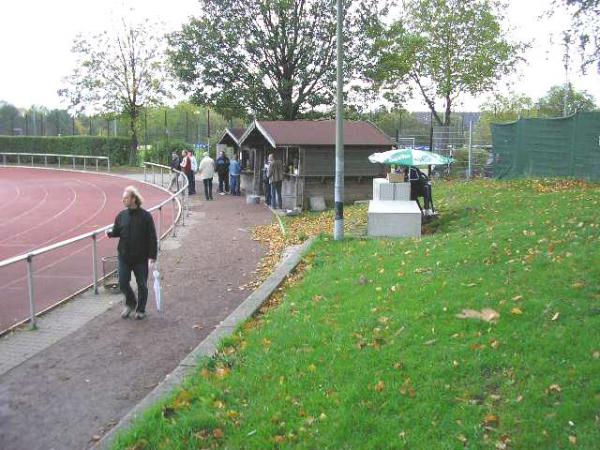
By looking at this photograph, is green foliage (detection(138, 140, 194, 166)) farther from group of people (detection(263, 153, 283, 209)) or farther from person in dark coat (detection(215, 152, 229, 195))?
group of people (detection(263, 153, 283, 209))

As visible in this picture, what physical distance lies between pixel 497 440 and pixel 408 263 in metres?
5.12

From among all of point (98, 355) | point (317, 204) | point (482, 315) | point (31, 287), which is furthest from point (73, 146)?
point (482, 315)

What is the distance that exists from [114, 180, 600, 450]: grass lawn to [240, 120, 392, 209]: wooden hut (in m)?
12.5

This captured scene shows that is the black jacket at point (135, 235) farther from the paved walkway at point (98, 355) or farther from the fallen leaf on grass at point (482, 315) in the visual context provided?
the fallen leaf on grass at point (482, 315)

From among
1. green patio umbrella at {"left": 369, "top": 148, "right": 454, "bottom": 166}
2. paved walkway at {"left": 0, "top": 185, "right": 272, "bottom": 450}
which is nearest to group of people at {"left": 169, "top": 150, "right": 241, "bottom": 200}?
A: green patio umbrella at {"left": 369, "top": 148, "right": 454, "bottom": 166}

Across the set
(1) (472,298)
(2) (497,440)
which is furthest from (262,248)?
(2) (497,440)

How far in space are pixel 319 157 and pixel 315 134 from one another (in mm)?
985

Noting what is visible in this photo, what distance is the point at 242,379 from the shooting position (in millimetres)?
5473

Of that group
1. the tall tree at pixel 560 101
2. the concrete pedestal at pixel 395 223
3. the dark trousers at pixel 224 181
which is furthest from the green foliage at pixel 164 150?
the concrete pedestal at pixel 395 223

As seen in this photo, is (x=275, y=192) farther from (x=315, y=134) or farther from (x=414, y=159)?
(x=414, y=159)

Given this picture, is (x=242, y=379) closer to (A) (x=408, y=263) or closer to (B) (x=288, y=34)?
(A) (x=408, y=263)

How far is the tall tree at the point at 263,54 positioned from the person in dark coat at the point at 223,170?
749cm

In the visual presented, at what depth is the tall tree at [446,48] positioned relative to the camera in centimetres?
3038

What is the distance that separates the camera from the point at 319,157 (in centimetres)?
2145
